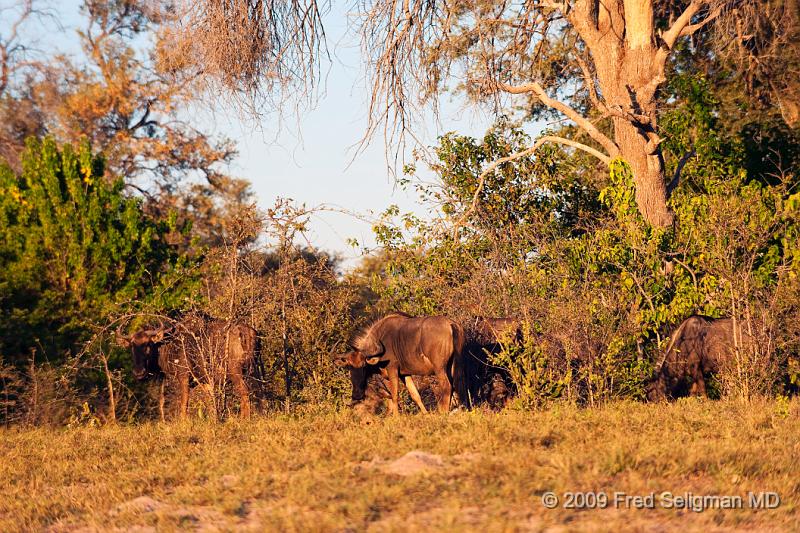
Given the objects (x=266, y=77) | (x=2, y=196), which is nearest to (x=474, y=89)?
(x=266, y=77)

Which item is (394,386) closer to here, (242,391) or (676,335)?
(242,391)

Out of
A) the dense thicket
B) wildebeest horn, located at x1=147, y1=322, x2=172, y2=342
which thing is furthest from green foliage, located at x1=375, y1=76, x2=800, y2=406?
wildebeest horn, located at x1=147, y1=322, x2=172, y2=342

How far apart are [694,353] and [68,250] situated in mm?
12977

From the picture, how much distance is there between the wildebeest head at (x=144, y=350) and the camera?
14156mm

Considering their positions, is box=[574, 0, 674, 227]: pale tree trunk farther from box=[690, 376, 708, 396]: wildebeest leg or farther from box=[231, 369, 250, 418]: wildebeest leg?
box=[231, 369, 250, 418]: wildebeest leg

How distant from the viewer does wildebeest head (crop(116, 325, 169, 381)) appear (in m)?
14.2

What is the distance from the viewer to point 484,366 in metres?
13.3

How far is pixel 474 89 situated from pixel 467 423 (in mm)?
6575

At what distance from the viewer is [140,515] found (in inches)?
247

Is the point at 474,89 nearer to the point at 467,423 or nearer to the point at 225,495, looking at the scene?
the point at 467,423

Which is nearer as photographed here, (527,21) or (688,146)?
(527,21)

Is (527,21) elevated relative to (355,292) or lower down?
elevated

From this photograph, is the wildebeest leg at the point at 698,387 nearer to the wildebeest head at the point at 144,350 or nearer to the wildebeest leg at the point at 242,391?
the wildebeest leg at the point at 242,391

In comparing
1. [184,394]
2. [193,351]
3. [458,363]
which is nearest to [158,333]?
[193,351]
